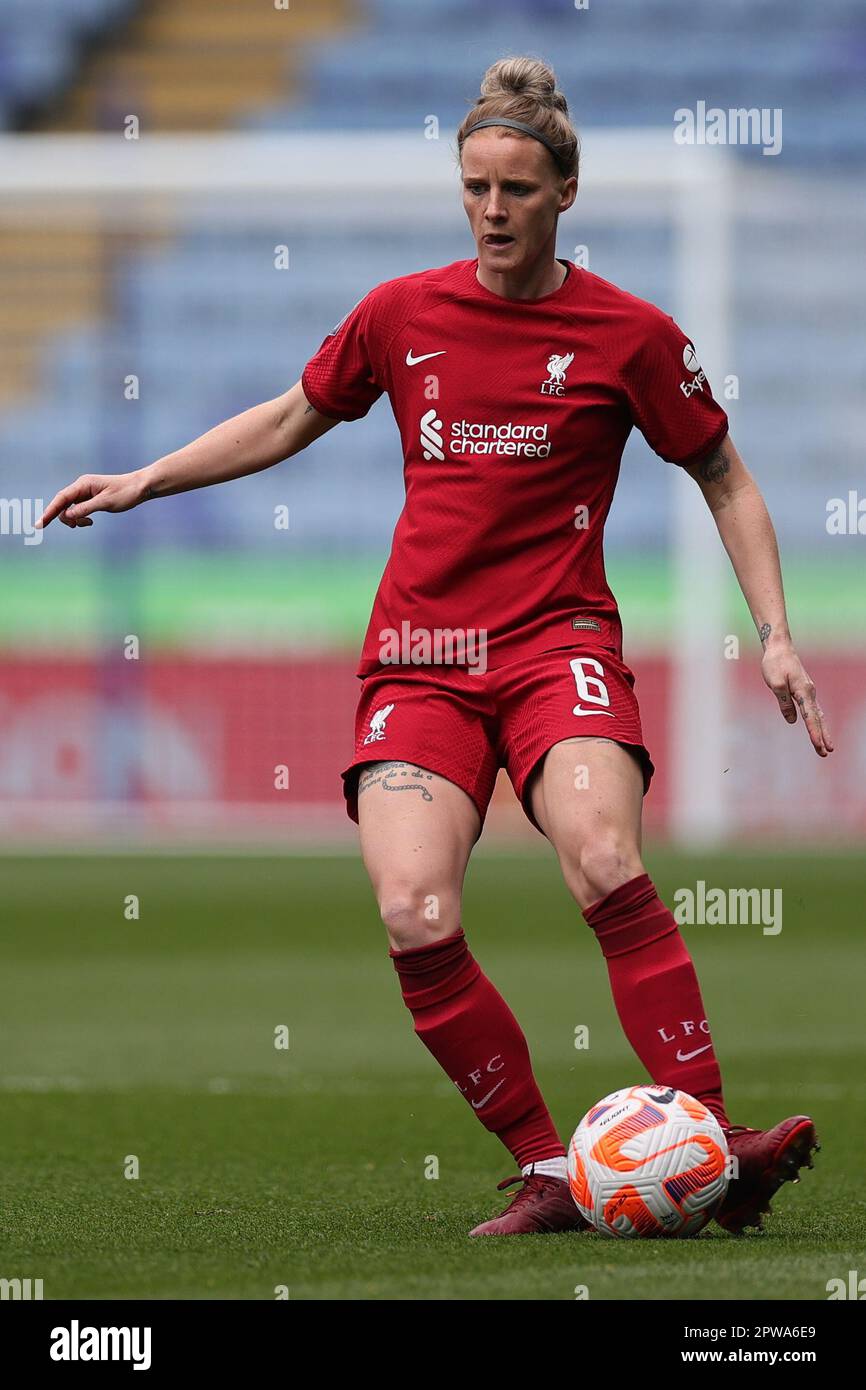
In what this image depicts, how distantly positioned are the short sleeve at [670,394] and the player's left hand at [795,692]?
0.44m

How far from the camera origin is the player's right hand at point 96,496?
387 cm

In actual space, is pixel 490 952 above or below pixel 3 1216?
above

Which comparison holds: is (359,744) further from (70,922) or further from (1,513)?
(1,513)

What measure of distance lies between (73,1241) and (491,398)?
1562 mm

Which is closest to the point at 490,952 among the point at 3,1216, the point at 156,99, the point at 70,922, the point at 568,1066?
the point at 70,922

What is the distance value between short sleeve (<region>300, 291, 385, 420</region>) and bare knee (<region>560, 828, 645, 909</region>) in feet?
2.96

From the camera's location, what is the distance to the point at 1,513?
602 inches

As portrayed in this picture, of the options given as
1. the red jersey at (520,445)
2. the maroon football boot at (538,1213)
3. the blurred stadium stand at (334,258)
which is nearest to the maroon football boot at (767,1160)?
the maroon football boot at (538,1213)

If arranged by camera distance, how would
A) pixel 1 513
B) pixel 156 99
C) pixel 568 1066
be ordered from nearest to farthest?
1. pixel 568 1066
2. pixel 1 513
3. pixel 156 99

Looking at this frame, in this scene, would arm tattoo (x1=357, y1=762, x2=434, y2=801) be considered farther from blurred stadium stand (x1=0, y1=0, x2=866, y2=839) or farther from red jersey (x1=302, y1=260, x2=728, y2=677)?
blurred stadium stand (x1=0, y1=0, x2=866, y2=839)

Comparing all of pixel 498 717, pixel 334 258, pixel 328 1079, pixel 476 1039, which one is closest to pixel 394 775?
pixel 498 717

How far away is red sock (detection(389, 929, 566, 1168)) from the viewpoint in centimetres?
363

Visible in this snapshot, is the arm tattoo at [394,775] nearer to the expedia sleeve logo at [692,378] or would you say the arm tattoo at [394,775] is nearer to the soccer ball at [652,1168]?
the soccer ball at [652,1168]

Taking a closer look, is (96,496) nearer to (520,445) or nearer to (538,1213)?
(520,445)
